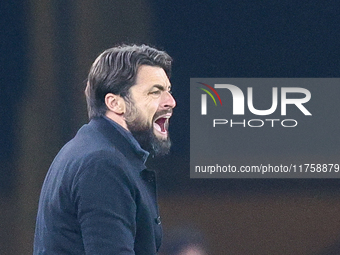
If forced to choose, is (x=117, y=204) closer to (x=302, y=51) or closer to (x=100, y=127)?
(x=100, y=127)

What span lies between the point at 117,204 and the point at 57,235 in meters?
0.22

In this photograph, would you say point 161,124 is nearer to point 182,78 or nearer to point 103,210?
point 103,210

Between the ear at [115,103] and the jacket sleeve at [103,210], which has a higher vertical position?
the ear at [115,103]

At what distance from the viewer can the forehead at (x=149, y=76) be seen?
177 centimetres

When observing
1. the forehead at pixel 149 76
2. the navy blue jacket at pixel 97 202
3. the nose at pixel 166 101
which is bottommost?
the navy blue jacket at pixel 97 202

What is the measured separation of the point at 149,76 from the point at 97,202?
0.55 m

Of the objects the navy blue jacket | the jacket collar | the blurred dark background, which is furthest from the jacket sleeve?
the blurred dark background

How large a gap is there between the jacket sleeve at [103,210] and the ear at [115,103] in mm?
343

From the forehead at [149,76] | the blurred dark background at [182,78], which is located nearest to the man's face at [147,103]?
the forehead at [149,76]

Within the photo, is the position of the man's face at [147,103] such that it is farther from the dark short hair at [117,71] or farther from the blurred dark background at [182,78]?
the blurred dark background at [182,78]

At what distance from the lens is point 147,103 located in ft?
5.89

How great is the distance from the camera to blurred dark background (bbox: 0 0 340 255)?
3568 millimetres

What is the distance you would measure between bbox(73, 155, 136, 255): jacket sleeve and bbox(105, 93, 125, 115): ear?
34 cm
